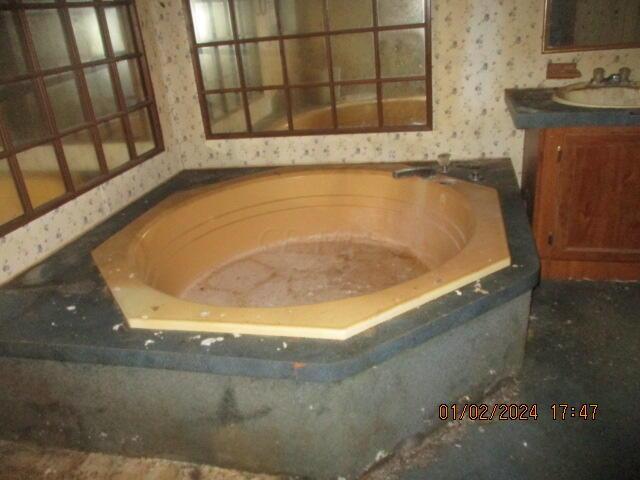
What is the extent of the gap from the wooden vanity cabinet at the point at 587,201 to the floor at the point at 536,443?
1.31ft

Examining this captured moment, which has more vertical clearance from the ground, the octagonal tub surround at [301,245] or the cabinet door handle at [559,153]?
the cabinet door handle at [559,153]

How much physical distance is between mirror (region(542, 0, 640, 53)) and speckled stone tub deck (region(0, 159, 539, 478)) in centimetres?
127

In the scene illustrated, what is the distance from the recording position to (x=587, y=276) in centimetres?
→ 221

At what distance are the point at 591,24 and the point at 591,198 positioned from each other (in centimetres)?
84

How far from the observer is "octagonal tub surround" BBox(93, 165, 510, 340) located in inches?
58.2

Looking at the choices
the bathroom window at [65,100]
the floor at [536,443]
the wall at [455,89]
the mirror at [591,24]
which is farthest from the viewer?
the wall at [455,89]

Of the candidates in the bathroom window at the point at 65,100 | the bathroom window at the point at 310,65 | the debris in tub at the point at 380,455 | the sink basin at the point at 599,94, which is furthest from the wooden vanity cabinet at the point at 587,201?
the bathroom window at the point at 65,100

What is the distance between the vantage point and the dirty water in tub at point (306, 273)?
2229 millimetres

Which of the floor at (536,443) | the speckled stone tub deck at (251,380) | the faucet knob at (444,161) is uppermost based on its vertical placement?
the faucet knob at (444,161)

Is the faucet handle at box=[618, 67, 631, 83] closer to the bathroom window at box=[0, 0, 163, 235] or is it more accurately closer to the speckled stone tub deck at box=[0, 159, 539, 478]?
the speckled stone tub deck at box=[0, 159, 539, 478]

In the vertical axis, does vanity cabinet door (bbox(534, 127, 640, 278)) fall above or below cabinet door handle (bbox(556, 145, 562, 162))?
below

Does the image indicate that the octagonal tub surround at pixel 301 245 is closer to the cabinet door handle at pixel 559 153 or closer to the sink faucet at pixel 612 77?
the cabinet door handle at pixel 559 153

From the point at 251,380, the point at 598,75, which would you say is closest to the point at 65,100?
the point at 251,380

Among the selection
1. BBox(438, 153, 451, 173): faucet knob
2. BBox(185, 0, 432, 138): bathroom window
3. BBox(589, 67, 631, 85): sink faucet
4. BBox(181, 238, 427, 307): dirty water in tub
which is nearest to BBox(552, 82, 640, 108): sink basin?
BBox(589, 67, 631, 85): sink faucet
